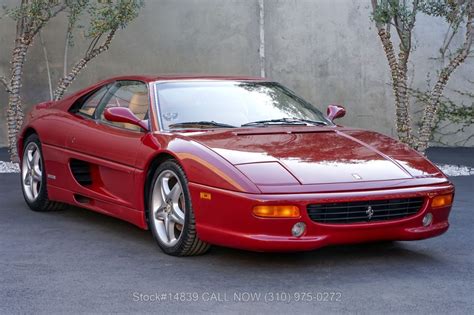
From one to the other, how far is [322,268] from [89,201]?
7.31ft

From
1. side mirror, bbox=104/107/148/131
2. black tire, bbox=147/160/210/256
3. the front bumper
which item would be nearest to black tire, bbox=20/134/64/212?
side mirror, bbox=104/107/148/131

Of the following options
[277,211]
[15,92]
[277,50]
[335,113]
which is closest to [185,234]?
[277,211]

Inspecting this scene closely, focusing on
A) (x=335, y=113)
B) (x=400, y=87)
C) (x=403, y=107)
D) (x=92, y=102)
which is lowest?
(x=403, y=107)

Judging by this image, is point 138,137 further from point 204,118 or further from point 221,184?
point 221,184

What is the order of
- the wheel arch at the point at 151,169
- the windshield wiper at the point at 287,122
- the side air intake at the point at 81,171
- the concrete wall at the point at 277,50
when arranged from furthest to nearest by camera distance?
the concrete wall at the point at 277,50, the side air intake at the point at 81,171, the windshield wiper at the point at 287,122, the wheel arch at the point at 151,169

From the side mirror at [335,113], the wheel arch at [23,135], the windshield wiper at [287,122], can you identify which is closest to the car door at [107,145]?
the wheel arch at [23,135]

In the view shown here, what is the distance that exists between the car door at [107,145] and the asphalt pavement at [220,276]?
1.14 feet

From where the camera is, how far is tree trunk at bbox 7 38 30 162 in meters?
11.4

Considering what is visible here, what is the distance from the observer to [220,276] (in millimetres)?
5785

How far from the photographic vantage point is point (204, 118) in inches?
269

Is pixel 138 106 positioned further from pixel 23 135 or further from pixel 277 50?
pixel 277 50

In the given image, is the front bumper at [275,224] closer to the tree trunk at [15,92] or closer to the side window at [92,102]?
the side window at [92,102]

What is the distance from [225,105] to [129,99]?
791mm

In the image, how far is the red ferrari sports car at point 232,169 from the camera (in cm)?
579
